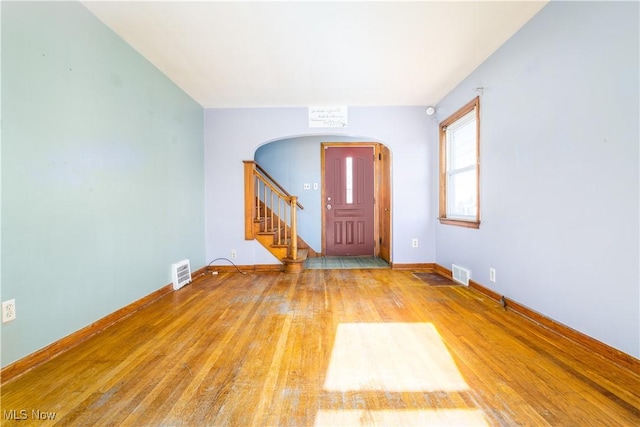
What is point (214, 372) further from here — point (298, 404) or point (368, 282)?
point (368, 282)

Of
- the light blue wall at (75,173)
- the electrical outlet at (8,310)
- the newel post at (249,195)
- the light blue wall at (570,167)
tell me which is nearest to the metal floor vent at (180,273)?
the light blue wall at (75,173)

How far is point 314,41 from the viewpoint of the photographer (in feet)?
7.82

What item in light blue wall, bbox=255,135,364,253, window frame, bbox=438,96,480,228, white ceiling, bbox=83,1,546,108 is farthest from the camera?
light blue wall, bbox=255,135,364,253

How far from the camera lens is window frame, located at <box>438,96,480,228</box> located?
9.58 ft

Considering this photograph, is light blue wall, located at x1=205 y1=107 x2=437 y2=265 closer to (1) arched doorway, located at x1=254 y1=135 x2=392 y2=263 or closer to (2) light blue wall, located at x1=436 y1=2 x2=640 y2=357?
(1) arched doorway, located at x1=254 y1=135 x2=392 y2=263

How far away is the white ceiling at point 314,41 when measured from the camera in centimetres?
202

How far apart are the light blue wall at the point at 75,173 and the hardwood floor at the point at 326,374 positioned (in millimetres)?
353

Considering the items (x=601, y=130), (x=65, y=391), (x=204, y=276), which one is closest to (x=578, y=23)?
(x=601, y=130)

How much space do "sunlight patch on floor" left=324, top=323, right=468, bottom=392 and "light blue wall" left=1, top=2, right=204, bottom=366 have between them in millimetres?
1807

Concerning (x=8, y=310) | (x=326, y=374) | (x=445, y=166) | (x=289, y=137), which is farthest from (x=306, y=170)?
(x=8, y=310)

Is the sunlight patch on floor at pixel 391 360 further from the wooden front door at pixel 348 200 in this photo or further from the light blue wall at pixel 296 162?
the light blue wall at pixel 296 162

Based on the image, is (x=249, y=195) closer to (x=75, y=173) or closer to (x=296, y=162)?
(x=296, y=162)

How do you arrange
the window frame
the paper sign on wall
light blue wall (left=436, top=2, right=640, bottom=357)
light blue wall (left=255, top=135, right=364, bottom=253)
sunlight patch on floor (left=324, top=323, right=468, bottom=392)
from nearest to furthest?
sunlight patch on floor (left=324, top=323, right=468, bottom=392), light blue wall (left=436, top=2, right=640, bottom=357), the window frame, the paper sign on wall, light blue wall (left=255, top=135, right=364, bottom=253)

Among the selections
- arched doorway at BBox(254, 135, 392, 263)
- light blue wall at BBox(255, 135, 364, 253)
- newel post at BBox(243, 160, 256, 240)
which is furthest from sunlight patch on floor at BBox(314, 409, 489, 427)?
light blue wall at BBox(255, 135, 364, 253)
